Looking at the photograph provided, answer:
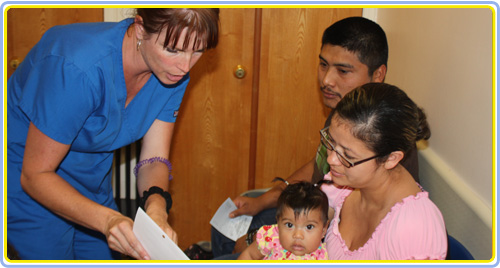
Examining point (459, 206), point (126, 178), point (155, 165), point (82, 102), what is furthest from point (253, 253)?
point (126, 178)

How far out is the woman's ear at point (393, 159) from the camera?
4.51 ft

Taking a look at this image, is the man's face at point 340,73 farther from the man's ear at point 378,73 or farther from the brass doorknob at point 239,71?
the brass doorknob at point 239,71

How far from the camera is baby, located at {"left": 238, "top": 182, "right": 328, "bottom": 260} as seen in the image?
171cm

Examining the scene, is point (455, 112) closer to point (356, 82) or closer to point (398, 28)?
point (356, 82)

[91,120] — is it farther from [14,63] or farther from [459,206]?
[14,63]

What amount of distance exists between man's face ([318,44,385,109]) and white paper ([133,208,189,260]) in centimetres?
113

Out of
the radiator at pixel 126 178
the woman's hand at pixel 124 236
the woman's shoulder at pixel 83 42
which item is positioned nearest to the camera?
the woman's hand at pixel 124 236

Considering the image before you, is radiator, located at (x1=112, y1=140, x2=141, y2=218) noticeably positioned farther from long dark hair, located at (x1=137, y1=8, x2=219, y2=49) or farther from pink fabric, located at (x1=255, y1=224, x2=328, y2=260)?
long dark hair, located at (x1=137, y1=8, x2=219, y2=49)

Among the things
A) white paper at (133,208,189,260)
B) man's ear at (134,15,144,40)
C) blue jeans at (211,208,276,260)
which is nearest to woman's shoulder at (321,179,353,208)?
blue jeans at (211,208,276,260)

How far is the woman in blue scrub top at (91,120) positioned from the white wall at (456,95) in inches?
33.7

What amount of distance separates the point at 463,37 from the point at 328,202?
2.44 feet

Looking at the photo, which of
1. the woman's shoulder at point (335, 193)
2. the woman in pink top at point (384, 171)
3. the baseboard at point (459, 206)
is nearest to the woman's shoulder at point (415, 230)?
the woman in pink top at point (384, 171)

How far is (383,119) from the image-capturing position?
132 cm

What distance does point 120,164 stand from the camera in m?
3.00
